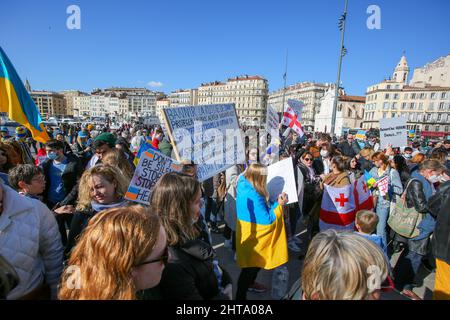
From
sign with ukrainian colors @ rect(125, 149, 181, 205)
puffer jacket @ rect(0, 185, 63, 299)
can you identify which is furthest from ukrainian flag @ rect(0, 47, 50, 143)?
puffer jacket @ rect(0, 185, 63, 299)

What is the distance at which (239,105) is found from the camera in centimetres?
11956

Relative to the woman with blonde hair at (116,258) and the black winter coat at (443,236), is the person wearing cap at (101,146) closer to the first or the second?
the woman with blonde hair at (116,258)

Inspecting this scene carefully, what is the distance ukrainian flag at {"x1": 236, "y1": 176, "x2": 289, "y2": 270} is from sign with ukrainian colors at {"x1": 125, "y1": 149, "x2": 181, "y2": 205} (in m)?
1.02

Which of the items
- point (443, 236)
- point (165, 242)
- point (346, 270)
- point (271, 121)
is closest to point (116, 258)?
point (165, 242)

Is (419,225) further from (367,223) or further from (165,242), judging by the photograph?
(165,242)

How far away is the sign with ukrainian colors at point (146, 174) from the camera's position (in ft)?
8.73

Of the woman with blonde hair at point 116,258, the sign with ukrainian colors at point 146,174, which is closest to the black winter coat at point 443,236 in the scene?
the woman with blonde hair at point 116,258

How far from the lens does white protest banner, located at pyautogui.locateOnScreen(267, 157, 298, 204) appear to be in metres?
3.09

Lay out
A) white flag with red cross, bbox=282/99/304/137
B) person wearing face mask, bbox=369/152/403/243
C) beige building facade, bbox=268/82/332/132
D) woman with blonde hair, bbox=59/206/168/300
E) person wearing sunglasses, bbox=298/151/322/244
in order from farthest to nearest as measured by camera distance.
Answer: beige building facade, bbox=268/82/332/132
white flag with red cross, bbox=282/99/304/137
person wearing face mask, bbox=369/152/403/243
person wearing sunglasses, bbox=298/151/322/244
woman with blonde hair, bbox=59/206/168/300

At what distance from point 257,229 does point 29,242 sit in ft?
6.84

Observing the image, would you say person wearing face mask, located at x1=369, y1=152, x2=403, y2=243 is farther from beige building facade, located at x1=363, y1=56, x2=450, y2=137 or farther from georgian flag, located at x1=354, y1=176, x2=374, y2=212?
beige building facade, located at x1=363, y1=56, x2=450, y2=137

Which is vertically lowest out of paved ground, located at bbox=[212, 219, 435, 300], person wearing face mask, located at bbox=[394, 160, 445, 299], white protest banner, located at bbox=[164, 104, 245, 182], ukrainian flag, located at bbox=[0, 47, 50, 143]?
paved ground, located at bbox=[212, 219, 435, 300]
